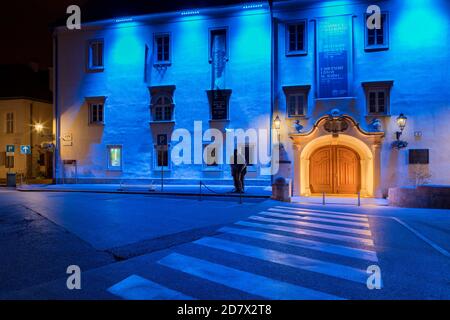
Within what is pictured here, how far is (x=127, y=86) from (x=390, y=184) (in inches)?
683

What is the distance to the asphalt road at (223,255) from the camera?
5344 millimetres

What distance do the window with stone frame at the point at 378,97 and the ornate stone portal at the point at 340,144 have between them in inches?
68.5

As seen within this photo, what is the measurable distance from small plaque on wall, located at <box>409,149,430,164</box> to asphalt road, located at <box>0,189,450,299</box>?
9.42 meters

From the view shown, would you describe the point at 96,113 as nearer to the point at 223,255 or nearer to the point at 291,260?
the point at 223,255

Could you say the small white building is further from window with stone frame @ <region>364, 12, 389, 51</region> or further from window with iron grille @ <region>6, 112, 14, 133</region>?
window with stone frame @ <region>364, 12, 389, 51</region>

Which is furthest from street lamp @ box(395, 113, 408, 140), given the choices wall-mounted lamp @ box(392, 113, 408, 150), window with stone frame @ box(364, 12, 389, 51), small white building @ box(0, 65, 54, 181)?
small white building @ box(0, 65, 54, 181)

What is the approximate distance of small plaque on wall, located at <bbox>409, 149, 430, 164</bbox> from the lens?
70.8ft

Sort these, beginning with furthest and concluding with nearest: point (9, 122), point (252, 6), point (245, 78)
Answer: point (9, 122) < point (245, 78) < point (252, 6)

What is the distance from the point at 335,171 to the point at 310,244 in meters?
15.6

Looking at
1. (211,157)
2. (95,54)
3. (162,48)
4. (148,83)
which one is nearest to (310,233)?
(211,157)

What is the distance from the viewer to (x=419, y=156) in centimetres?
2166
